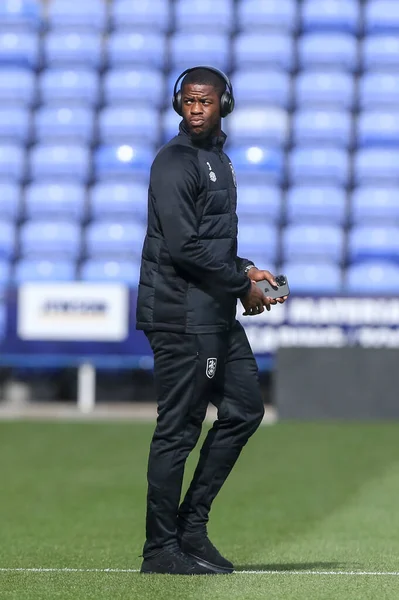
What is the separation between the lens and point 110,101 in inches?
806

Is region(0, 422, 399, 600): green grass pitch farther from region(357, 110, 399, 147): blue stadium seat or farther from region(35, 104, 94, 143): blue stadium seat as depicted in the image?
region(35, 104, 94, 143): blue stadium seat

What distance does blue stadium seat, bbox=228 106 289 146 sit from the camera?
19.6 metres

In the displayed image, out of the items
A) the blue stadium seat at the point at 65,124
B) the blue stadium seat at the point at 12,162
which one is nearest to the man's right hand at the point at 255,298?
the blue stadium seat at the point at 12,162

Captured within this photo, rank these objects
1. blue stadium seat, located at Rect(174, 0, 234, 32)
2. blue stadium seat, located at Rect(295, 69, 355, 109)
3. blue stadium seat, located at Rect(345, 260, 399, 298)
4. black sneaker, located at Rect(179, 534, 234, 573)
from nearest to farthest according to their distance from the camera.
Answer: black sneaker, located at Rect(179, 534, 234, 573)
blue stadium seat, located at Rect(345, 260, 399, 298)
blue stadium seat, located at Rect(295, 69, 355, 109)
blue stadium seat, located at Rect(174, 0, 234, 32)

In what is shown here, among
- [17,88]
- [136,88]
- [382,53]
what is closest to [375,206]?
[382,53]

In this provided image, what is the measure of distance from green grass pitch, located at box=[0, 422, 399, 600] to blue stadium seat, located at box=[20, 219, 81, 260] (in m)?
4.77

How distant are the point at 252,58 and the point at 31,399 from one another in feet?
21.0

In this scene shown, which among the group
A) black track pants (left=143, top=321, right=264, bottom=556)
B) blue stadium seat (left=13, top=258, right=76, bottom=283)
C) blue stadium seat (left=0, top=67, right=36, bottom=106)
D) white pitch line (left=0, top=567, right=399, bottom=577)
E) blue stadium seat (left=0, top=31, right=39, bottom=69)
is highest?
blue stadium seat (left=0, top=31, right=39, bottom=69)

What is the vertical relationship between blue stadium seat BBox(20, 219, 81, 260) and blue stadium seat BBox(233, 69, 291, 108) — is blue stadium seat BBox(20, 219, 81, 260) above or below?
below

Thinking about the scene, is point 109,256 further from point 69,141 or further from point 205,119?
point 205,119

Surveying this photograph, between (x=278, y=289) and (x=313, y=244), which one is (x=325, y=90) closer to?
(x=313, y=244)

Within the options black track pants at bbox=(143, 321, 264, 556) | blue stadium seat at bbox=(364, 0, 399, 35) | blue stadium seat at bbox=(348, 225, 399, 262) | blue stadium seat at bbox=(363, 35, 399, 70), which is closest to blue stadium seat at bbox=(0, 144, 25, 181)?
blue stadium seat at bbox=(348, 225, 399, 262)

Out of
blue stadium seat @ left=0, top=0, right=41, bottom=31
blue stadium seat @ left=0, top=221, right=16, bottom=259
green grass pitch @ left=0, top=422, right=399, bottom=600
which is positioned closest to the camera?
green grass pitch @ left=0, top=422, right=399, bottom=600

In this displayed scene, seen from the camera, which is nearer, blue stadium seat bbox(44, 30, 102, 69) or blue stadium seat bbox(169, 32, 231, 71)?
blue stadium seat bbox(169, 32, 231, 71)
